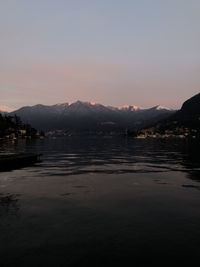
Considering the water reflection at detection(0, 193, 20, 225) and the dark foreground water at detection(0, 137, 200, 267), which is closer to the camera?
the dark foreground water at detection(0, 137, 200, 267)

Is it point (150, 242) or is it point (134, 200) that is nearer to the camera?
point (150, 242)

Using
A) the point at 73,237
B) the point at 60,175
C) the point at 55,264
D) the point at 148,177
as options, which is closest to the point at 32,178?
the point at 60,175

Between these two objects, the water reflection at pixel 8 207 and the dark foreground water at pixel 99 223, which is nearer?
the dark foreground water at pixel 99 223

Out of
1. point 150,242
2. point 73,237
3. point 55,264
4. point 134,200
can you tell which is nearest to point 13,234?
point 73,237

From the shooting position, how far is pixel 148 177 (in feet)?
208

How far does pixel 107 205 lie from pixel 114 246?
13.4 metres

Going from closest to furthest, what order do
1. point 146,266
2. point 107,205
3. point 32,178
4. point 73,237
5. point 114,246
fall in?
point 146,266, point 114,246, point 73,237, point 107,205, point 32,178

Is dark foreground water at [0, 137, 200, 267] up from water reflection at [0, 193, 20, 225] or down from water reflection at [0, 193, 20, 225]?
down

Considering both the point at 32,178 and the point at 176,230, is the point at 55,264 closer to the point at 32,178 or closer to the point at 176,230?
the point at 176,230

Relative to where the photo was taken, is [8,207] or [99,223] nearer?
[99,223]

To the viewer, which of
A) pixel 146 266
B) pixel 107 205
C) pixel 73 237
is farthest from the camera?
pixel 107 205

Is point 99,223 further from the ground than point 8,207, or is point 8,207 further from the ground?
point 8,207

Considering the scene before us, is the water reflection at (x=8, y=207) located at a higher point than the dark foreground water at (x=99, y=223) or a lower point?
higher

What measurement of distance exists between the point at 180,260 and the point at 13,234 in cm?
1279
